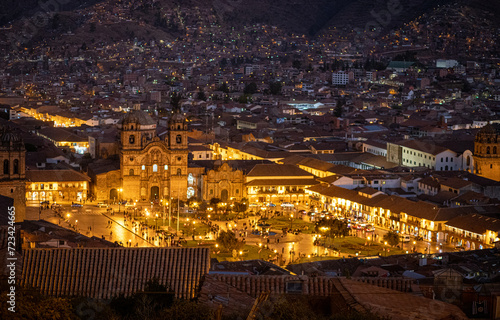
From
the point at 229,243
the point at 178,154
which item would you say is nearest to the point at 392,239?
the point at 229,243

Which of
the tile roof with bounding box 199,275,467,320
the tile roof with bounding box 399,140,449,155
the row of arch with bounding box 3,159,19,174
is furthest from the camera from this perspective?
the tile roof with bounding box 399,140,449,155

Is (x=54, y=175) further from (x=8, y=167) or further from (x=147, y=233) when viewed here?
(x=147, y=233)

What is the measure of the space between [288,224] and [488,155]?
448 inches

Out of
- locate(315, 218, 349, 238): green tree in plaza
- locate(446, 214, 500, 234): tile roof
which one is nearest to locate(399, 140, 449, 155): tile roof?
locate(446, 214, 500, 234): tile roof

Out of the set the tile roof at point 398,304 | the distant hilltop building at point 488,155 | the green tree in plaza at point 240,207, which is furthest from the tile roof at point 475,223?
the tile roof at point 398,304

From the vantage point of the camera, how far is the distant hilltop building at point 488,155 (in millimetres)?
41219

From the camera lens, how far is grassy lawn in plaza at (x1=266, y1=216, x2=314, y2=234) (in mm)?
33312

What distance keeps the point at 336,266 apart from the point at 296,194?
15716 mm

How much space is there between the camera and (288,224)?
3412 centimetres

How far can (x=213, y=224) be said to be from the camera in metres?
34.2

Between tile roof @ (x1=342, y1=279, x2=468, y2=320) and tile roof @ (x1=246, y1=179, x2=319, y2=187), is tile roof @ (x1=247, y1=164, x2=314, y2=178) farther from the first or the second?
tile roof @ (x1=342, y1=279, x2=468, y2=320)

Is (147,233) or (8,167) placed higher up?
(8,167)

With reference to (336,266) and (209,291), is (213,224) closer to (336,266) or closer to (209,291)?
(336,266)

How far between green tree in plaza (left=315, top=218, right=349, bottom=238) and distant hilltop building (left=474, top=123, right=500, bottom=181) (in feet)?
38.6
